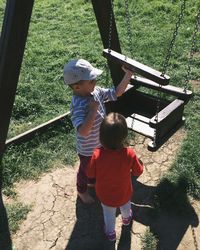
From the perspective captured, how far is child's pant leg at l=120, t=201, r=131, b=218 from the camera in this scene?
3348 millimetres

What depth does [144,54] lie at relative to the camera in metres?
6.21

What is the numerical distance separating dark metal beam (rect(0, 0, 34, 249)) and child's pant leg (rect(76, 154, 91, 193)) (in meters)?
0.69

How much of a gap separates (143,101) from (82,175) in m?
1.08

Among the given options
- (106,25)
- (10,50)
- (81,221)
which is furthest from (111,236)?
(106,25)

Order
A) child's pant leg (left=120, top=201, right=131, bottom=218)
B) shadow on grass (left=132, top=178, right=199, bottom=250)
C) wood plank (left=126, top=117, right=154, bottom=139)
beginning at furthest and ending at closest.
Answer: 1. wood plank (left=126, top=117, right=154, bottom=139)
2. shadow on grass (left=132, top=178, right=199, bottom=250)
3. child's pant leg (left=120, top=201, right=131, bottom=218)

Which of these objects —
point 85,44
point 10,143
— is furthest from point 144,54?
point 10,143

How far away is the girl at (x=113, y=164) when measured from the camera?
2898mm

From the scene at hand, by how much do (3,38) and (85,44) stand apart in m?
3.11

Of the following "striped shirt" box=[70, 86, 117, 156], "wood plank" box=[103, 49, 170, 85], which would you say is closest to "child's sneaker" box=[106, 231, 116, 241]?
"striped shirt" box=[70, 86, 117, 156]

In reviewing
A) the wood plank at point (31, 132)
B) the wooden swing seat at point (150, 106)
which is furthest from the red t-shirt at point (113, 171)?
the wood plank at point (31, 132)

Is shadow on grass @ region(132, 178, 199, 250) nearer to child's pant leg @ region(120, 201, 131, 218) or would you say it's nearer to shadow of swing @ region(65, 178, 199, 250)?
shadow of swing @ region(65, 178, 199, 250)

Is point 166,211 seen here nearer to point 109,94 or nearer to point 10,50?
point 109,94

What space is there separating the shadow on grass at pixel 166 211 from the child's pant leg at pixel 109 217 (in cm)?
34

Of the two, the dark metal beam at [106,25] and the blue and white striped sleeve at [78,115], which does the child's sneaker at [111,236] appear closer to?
the blue and white striped sleeve at [78,115]
